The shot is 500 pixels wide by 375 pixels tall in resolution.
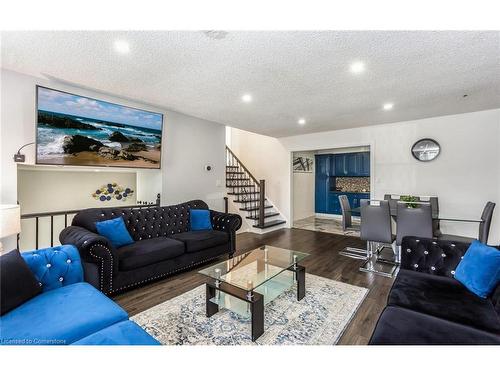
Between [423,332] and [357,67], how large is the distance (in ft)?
8.09

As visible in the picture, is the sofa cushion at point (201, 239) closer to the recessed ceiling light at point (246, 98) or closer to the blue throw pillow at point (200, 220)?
the blue throw pillow at point (200, 220)

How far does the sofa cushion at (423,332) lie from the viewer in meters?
1.27

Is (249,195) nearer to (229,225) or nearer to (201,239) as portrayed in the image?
(229,225)

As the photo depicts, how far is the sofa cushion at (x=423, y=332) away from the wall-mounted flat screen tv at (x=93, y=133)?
3.83 m

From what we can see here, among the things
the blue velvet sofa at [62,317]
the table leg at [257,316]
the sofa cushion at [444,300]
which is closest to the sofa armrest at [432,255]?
the sofa cushion at [444,300]

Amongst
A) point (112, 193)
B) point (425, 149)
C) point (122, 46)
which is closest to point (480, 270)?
point (122, 46)

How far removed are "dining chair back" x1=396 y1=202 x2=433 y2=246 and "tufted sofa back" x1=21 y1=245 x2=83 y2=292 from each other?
366cm

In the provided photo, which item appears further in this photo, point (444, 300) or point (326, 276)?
point (326, 276)

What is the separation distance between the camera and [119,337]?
4.24ft

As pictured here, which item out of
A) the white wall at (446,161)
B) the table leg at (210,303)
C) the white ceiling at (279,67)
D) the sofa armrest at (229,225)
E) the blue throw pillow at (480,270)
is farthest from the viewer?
the white wall at (446,161)
